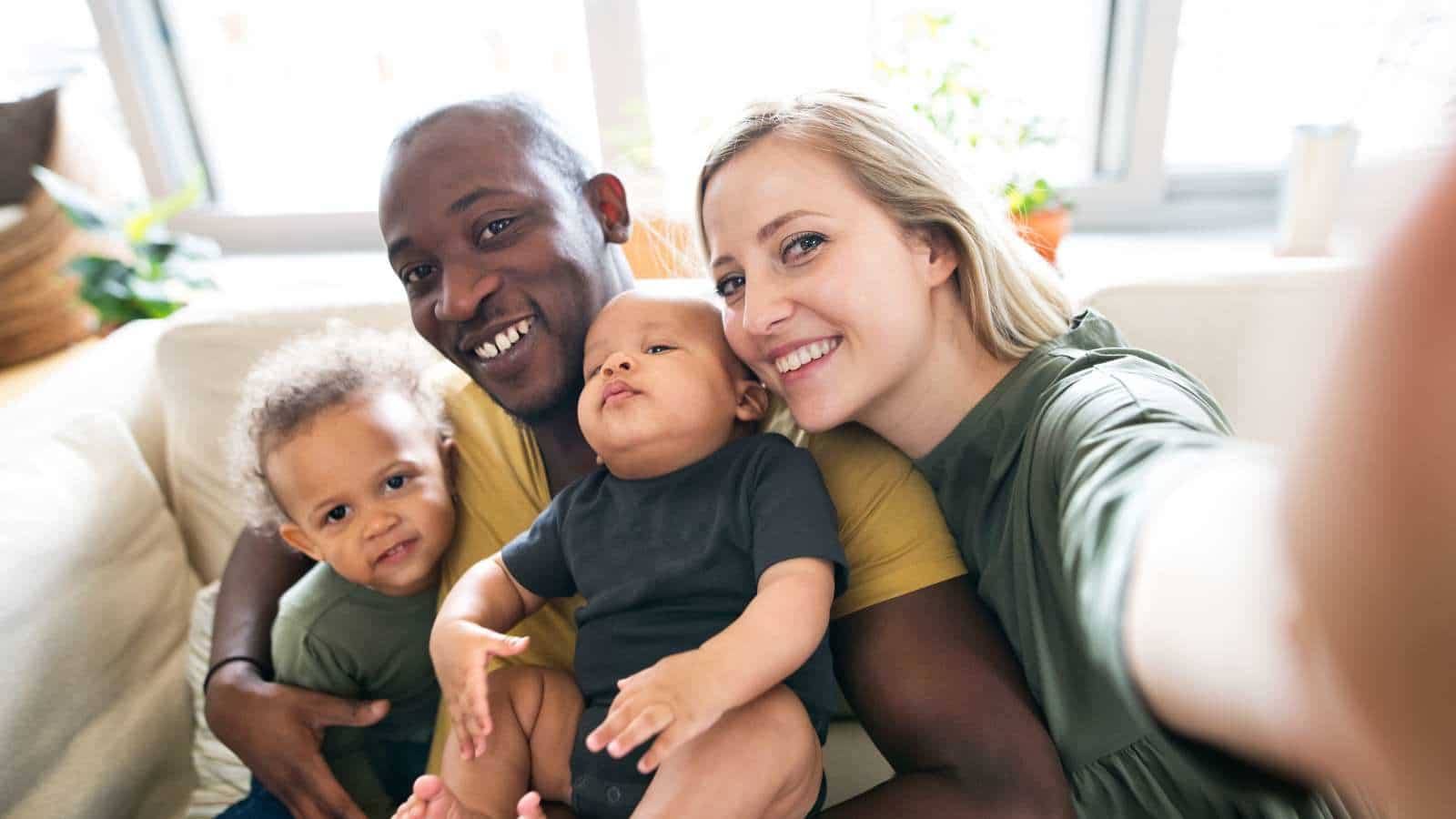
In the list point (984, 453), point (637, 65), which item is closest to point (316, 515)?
point (984, 453)

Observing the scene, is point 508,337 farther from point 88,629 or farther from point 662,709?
point 88,629

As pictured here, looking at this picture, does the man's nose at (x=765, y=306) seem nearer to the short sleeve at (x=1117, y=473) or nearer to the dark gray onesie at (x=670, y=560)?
the dark gray onesie at (x=670, y=560)

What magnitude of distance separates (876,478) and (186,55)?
2.88m

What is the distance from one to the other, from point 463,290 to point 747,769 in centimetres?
71

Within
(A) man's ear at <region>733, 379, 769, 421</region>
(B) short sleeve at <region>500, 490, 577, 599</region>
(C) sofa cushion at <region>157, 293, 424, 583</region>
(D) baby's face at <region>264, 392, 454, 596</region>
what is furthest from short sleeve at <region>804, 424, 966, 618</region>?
(C) sofa cushion at <region>157, 293, 424, 583</region>

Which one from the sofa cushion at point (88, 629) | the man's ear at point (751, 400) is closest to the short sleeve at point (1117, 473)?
the man's ear at point (751, 400)

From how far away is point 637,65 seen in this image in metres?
2.42

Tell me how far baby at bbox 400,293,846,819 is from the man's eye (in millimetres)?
255

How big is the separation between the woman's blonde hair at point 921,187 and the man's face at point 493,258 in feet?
0.83

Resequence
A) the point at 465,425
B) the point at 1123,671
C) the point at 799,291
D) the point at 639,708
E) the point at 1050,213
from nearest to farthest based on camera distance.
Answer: the point at 1123,671 < the point at 639,708 < the point at 799,291 < the point at 465,425 < the point at 1050,213

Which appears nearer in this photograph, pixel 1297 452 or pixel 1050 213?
pixel 1297 452

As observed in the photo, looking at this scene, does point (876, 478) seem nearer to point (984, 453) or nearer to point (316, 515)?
point (984, 453)

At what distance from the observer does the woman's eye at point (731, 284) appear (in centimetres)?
110

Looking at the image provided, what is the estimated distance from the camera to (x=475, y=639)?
94 cm
